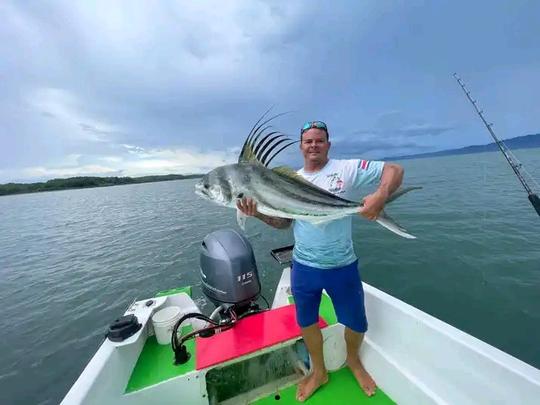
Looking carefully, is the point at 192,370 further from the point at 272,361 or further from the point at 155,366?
the point at 272,361

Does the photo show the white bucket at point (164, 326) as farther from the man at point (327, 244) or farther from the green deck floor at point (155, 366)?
the man at point (327, 244)

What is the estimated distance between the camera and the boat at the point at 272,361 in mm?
2424

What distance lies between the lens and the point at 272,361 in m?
3.69

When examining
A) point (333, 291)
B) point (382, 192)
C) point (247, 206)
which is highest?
point (382, 192)

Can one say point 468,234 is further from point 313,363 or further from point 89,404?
point 89,404

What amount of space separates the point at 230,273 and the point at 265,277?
16.3ft

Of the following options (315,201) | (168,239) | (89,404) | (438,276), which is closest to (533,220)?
(438,276)

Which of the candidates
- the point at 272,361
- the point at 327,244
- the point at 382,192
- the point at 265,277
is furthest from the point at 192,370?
the point at 265,277

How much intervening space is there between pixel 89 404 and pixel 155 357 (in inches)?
39.9

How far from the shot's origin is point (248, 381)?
3607 mm

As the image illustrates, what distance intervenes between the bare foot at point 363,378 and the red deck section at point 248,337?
1.96ft

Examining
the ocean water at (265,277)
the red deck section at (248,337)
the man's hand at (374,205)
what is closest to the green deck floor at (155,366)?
the red deck section at (248,337)

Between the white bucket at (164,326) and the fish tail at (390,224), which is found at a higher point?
the fish tail at (390,224)

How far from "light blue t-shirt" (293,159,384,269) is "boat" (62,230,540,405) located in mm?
1105
